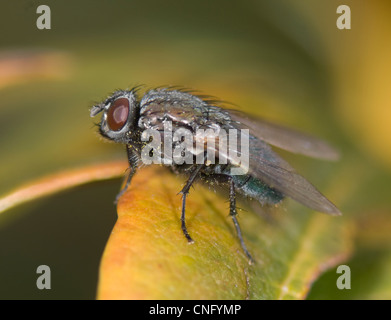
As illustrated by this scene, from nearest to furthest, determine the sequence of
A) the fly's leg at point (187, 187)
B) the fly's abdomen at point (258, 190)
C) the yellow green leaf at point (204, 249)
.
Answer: the yellow green leaf at point (204, 249) < the fly's leg at point (187, 187) < the fly's abdomen at point (258, 190)

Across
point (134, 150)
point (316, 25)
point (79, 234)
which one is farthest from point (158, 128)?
point (316, 25)

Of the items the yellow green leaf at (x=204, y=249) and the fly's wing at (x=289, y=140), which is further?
the fly's wing at (x=289, y=140)

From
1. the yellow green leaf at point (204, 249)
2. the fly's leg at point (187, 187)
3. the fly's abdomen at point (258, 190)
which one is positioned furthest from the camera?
the fly's abdomen at point (258, 190)

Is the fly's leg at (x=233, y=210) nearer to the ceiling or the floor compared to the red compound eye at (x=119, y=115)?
nearer to the floor

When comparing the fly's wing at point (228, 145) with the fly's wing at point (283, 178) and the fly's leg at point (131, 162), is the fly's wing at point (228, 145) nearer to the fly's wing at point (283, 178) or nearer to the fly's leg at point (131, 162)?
the fly's wing at point (283, 178)

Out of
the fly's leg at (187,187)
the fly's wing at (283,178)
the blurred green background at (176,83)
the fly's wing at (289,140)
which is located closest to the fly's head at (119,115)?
the blurred green background at (176,83)

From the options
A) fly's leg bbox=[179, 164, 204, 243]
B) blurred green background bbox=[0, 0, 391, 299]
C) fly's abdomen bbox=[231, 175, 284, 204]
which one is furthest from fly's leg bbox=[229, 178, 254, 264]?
blurred green background bbox=[0, 0, 391, 299]

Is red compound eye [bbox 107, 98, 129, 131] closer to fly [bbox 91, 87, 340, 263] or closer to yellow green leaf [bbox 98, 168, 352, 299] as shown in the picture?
fly [bbox 91, 87, 340, 263]
